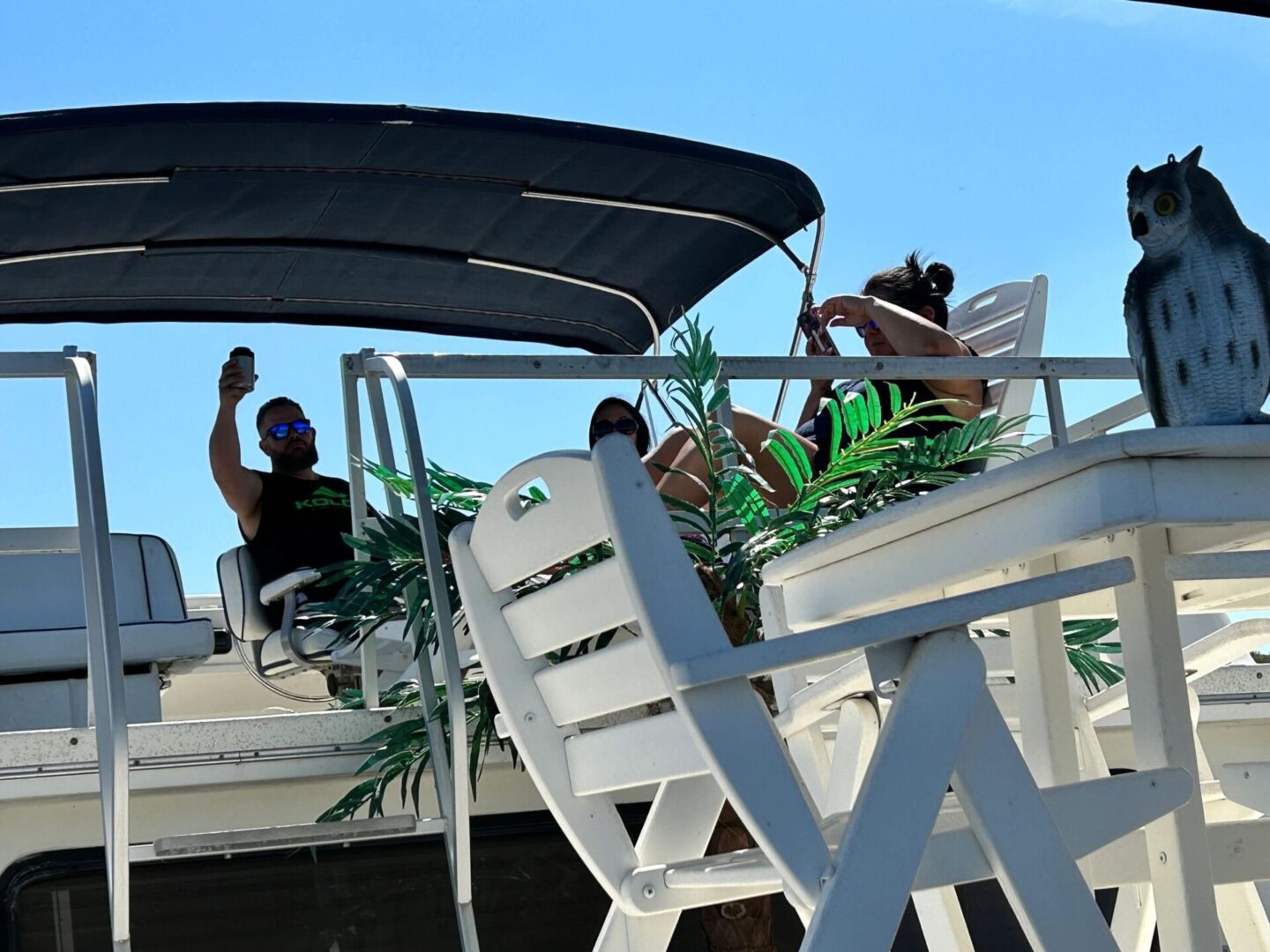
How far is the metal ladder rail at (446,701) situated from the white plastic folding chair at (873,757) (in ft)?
3.27

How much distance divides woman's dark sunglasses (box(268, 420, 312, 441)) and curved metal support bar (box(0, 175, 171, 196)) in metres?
0.87

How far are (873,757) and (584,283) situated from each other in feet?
13.6

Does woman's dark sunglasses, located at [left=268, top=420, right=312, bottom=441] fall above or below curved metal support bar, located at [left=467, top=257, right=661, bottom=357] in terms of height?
below

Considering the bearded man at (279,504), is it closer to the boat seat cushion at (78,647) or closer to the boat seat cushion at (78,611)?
the boat seat cushion at (78,611)

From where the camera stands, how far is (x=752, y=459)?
3750 millimetres

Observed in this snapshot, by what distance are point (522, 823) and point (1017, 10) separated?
2.81 metres

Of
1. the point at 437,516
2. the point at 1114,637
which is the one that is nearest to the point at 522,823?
the point at 437,516

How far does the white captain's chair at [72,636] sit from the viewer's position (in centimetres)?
391

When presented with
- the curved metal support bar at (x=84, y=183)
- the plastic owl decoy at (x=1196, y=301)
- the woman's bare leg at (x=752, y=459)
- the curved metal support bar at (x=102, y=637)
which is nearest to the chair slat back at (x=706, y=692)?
the plastic owl decoy at (x=1196, y=301)

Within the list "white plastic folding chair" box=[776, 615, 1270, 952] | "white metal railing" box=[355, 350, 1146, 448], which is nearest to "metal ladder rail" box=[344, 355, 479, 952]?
"white metal railing" box=[355, 350, 1146, 448]

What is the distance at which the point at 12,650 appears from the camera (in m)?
3.86

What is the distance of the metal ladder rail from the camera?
2650 mm

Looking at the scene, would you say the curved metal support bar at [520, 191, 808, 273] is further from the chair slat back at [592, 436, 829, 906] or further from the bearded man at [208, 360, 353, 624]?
the chair slat back at [592, 436, 829, 906]

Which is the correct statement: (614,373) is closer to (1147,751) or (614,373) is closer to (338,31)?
(1147,751)
